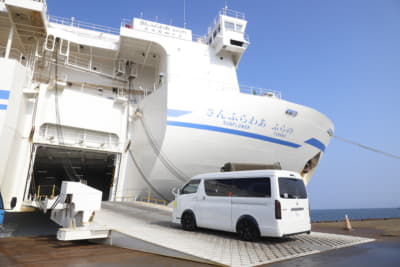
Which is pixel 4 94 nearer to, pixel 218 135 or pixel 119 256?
pixel 218 135

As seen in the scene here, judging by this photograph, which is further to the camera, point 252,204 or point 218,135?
point 218,135

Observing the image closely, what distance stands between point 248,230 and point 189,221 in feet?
6.91

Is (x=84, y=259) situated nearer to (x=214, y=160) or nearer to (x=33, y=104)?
(x=214, y=160)

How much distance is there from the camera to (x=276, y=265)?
474 cm

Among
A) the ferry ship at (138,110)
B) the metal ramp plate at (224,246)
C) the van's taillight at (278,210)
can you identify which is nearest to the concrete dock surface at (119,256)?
the metal ramp plate at (224,246)

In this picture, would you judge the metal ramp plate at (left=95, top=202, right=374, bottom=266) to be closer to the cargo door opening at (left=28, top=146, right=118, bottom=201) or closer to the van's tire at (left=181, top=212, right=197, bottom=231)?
the van's tire at (left=181, top=212, right=197, bottom=231)

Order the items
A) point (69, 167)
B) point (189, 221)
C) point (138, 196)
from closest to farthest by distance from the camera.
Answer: point (189, 221) < point (138, 196) < point (69, 167)

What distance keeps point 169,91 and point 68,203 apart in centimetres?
905

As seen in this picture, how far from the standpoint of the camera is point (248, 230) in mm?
6738

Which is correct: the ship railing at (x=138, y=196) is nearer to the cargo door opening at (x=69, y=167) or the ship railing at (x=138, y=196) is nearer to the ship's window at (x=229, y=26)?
the cargo door opening at (x=69, y=167)

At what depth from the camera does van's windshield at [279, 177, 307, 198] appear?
6.51 meters

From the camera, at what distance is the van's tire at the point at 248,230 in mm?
6617

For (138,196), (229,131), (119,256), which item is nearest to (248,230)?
(119,256)

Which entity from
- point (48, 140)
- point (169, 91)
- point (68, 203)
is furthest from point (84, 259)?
point (48, 140)
